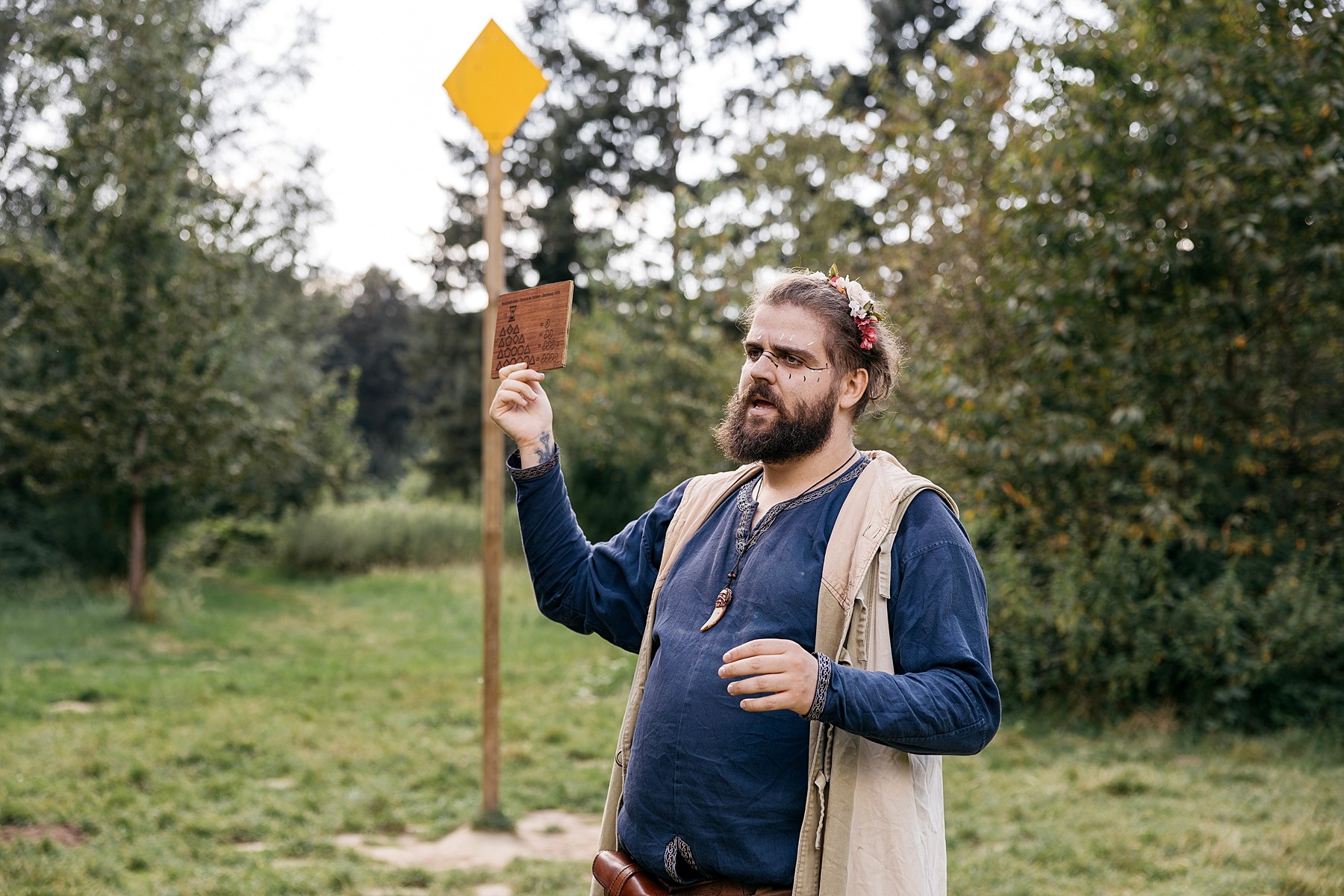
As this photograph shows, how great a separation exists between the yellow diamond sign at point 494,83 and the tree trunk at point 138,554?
8.15m

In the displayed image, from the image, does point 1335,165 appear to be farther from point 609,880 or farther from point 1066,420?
point 609,880

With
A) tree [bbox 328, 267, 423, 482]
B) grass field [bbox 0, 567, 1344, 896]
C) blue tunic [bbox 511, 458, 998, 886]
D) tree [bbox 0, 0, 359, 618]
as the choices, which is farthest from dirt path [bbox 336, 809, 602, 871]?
tree [bbox 328, 267, 423, 482]

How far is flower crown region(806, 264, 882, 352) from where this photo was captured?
7.63ft

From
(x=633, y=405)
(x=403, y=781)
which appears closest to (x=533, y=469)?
(x=403, y=781)

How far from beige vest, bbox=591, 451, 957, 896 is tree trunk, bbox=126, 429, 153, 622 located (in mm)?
11052

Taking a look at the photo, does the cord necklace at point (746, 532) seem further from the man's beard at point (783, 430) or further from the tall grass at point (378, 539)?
the tall grass at point (378, 539)

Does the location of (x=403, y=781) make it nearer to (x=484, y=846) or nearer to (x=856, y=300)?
(x=484, y=846)

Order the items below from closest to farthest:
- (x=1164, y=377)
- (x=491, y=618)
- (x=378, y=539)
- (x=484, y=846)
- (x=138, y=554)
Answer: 1. (x=484, y=846)
2. (x=491, y=618)
3. (x=1164, y=377)
4. (x=138, y=554)
5. (x=378, y=539)

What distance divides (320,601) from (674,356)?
20.2 ft

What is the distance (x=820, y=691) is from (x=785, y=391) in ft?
2.17

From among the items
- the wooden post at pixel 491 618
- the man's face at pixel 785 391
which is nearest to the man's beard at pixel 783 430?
the man's face at pixel 785 391

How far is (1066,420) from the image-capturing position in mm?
6941

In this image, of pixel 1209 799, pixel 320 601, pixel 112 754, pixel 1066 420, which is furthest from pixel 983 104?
pixel 320 601

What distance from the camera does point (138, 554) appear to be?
11805 millimetres
